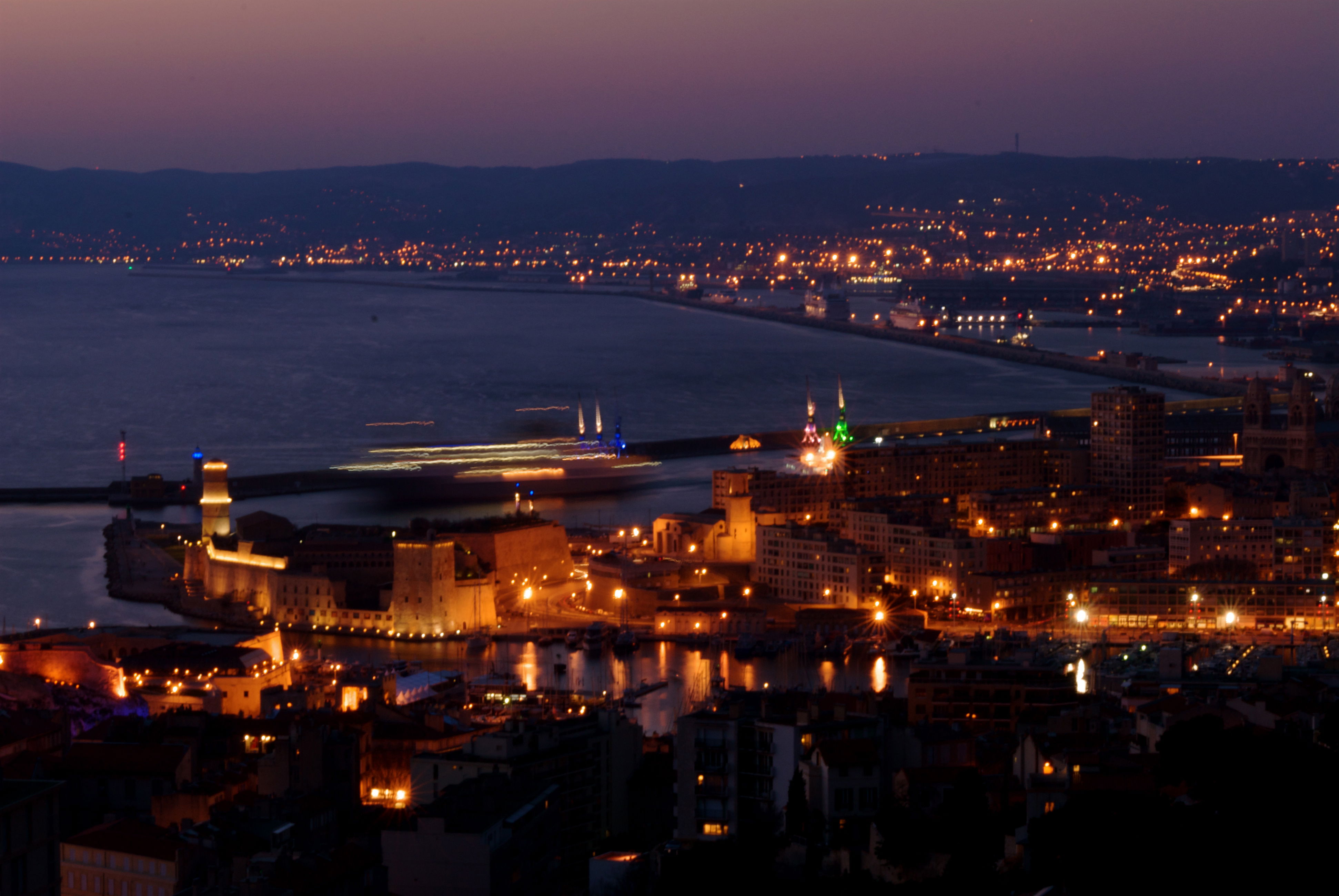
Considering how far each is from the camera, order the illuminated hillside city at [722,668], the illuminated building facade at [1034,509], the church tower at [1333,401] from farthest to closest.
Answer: the church tower at [1333,401]
the illuminated building facade at [1034,509]
the illuminated hillside city at [722,668]

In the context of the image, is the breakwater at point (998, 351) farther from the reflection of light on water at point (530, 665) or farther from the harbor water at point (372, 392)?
the reflection of light on water at point (530, 665)

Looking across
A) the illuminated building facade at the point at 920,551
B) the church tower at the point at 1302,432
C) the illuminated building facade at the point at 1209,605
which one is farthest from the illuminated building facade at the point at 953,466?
the illuminated building facade at the point at 1209,605

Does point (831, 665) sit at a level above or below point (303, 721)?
below

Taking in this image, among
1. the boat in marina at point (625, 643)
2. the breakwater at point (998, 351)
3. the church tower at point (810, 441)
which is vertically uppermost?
the boat in marina at point (625, 643)

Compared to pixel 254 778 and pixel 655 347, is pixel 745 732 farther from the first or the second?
pixel 655 347

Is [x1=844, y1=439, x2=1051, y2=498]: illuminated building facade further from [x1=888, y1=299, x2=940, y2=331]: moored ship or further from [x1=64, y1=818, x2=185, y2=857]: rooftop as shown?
[x1=888, y1=299, x2=940, y2=331]: moored ship

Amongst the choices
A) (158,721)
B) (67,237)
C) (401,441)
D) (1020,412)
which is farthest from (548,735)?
(67,237)
